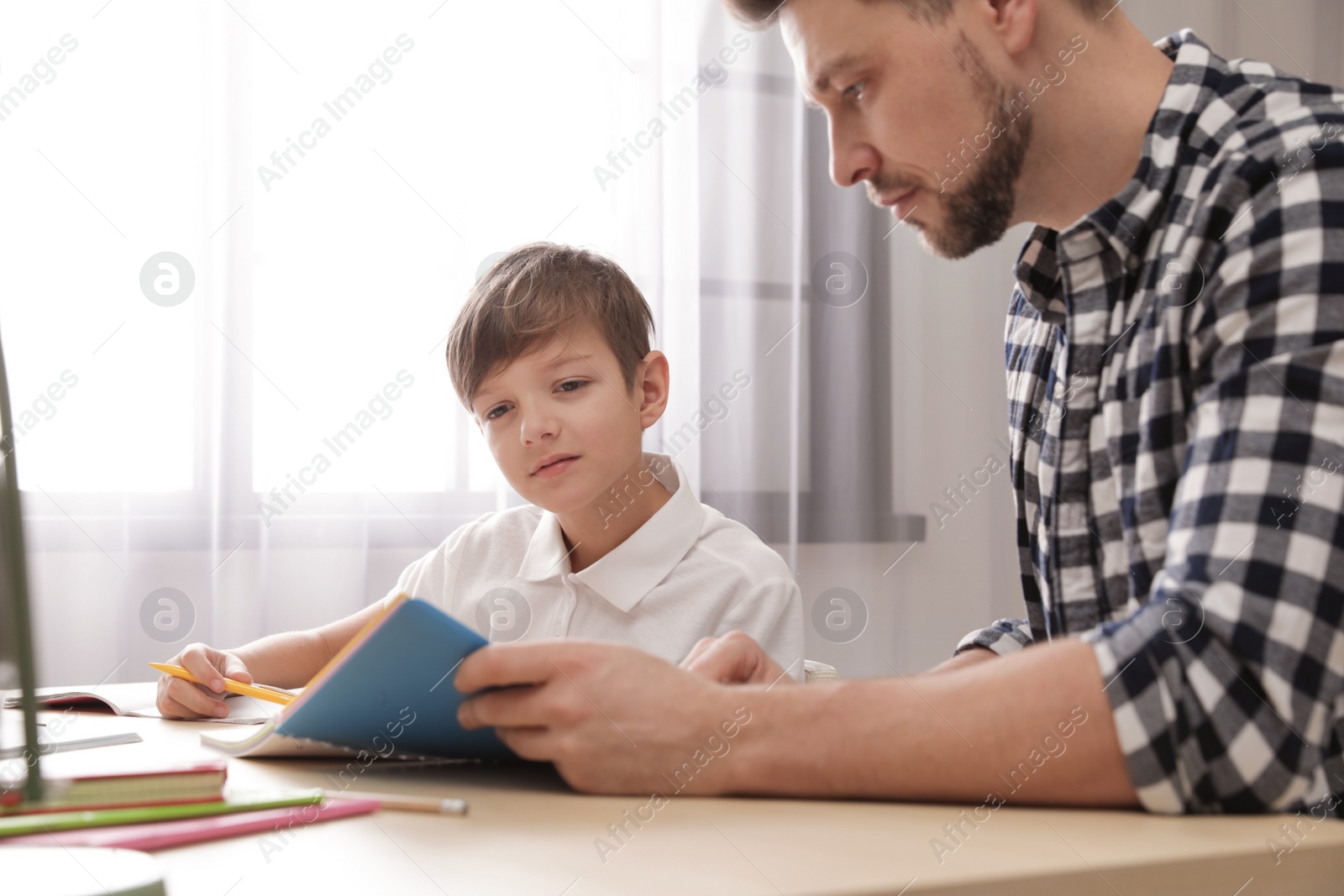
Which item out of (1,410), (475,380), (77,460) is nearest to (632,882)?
(1,410)

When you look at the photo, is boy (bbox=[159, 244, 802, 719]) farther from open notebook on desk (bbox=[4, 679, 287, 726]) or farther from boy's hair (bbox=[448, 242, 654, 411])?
open notebook on desk (bbox=[4, 679, 287, 726])

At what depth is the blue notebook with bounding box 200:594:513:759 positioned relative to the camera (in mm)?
527

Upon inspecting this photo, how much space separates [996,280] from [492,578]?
6.07ft

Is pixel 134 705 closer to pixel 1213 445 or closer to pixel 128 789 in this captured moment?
pixel 128 789

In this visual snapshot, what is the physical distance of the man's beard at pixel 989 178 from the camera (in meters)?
0.92

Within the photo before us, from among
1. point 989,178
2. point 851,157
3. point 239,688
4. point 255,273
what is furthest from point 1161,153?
point 255,273

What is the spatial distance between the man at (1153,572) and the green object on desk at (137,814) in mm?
108

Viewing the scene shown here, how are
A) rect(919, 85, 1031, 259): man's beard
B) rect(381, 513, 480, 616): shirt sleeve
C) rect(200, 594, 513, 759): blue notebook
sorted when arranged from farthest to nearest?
rect(381, 513, 480, 616): shirt sleeve → rect(919, 85, 1031, 259): man's beard → rect(200, 594, 513, 759): blue notebook

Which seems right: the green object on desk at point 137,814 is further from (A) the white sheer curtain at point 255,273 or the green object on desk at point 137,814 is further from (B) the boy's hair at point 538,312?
(A) the white sheer curtain at point 255,273

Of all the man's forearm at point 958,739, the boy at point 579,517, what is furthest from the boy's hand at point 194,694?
the man's forearm at point 958,739

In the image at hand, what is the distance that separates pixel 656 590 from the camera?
3.98 feet

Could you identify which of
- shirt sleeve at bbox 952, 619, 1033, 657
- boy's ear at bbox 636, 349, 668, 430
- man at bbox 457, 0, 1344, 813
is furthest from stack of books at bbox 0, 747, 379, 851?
boy's ear at bbox 636, 349, 668, 430

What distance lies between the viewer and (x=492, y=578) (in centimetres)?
→ 134

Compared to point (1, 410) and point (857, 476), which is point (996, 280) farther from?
point (1, 410)
